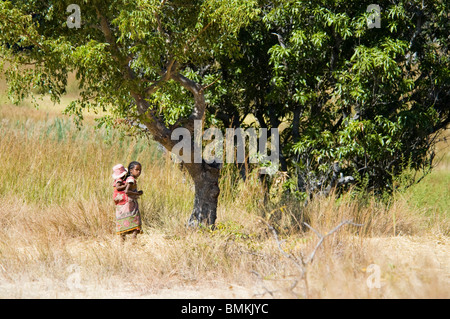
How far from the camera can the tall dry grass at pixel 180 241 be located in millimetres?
5312

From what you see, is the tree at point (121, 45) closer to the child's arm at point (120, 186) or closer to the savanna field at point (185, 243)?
the child's arm at point (120, 186)

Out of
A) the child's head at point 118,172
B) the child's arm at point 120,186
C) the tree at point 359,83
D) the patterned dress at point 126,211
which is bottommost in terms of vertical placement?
the patterned dress at point 126,211

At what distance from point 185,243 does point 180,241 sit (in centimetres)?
26

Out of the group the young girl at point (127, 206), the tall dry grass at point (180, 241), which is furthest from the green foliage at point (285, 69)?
the tall dry grass at point (180, 241)

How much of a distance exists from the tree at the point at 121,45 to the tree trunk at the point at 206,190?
0.01 metres

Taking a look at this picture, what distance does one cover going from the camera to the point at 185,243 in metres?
6.34

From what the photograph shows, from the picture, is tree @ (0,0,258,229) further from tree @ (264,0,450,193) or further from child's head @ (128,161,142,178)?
tree @ (264,0,450,193)

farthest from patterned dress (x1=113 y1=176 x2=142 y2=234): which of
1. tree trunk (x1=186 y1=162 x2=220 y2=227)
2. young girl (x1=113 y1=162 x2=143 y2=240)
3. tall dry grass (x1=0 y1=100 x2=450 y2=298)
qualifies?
tree trunk (x1=186 y1=162 x2=220 y2=227)

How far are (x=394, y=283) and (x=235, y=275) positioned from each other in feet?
5.66

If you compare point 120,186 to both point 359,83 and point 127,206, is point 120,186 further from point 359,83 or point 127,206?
point 359,83

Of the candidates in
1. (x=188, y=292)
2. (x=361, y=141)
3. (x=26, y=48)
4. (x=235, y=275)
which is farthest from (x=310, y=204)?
(x=26, y=48)

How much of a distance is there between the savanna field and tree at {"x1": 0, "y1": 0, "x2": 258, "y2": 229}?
3.75 feet

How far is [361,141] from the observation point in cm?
866

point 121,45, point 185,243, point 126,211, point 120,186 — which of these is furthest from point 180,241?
point 121,45
